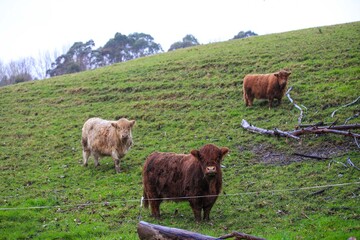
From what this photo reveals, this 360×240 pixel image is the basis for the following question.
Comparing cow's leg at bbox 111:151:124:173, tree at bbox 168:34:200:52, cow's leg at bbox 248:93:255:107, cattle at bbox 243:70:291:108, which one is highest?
tree at bbox 168:34:200:52

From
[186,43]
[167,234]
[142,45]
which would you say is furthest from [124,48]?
[167,234]

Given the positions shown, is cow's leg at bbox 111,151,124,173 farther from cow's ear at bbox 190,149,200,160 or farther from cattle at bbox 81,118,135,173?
cow's ear at bbox 190,149,200,160

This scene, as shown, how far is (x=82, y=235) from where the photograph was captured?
10.7 meters

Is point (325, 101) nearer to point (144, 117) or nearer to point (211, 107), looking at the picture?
point (211, 107)

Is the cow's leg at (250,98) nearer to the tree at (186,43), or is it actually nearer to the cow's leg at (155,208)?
the cow's leg at (155,208)

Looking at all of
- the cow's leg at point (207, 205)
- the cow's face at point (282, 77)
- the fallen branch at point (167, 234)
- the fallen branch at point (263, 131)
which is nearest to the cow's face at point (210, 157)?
the cow's leg at point (207, 205)

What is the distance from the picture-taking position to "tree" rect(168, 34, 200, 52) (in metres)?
75.9

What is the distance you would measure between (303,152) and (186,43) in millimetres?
63351

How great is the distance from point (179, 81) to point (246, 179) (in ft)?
51.6

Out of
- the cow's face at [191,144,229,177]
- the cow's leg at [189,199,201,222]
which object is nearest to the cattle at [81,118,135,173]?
the cow's leg at [189,199,201,222]

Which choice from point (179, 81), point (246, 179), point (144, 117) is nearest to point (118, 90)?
point (179, 81)

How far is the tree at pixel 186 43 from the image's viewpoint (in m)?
75.9

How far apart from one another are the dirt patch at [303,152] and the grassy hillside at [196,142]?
0.21 feet

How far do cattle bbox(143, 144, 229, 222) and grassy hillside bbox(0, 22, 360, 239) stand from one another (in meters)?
0.51
